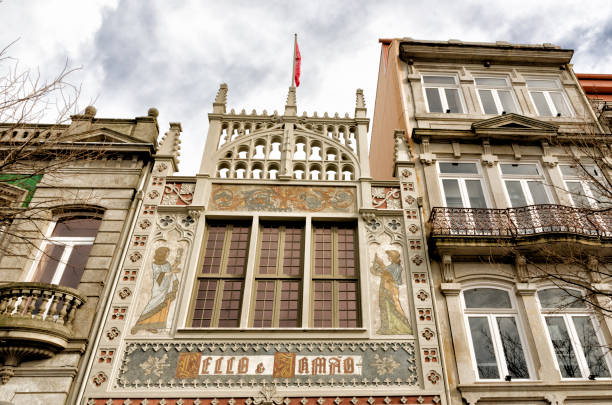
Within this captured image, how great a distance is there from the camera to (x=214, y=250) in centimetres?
1304

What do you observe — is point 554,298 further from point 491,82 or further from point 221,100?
point 221,100

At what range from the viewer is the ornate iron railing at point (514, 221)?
12.6m

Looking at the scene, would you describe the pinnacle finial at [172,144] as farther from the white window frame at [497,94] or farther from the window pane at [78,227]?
the white window frame at [497,94]

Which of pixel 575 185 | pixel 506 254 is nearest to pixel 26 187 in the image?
pixel 506 254

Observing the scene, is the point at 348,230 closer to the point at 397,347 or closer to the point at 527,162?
the point at 397,347

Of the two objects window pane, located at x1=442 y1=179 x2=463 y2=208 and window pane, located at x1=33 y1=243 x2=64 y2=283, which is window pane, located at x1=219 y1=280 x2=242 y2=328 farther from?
window pane, located at x1=442 y1=179 x2=463 y2=208

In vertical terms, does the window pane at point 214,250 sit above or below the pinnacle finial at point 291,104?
below

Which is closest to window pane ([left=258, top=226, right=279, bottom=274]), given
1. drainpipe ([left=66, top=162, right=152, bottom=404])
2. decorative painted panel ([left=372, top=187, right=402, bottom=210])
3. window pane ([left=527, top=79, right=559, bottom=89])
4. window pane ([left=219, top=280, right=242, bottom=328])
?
window pane ([left=219, top=280, right=242, bottom=328])

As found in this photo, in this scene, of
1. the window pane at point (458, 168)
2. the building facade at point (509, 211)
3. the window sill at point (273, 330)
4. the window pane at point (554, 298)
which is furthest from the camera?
the window pane at point (458, 168)

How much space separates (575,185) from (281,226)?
1008 centimetres

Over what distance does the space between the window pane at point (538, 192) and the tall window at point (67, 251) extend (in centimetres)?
1402

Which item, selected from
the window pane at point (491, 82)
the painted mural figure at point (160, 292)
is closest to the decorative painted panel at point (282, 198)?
the painted mural figure at point (160, 292)

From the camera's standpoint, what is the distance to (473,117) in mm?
16797

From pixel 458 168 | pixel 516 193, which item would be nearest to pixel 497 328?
pixel 516 193
